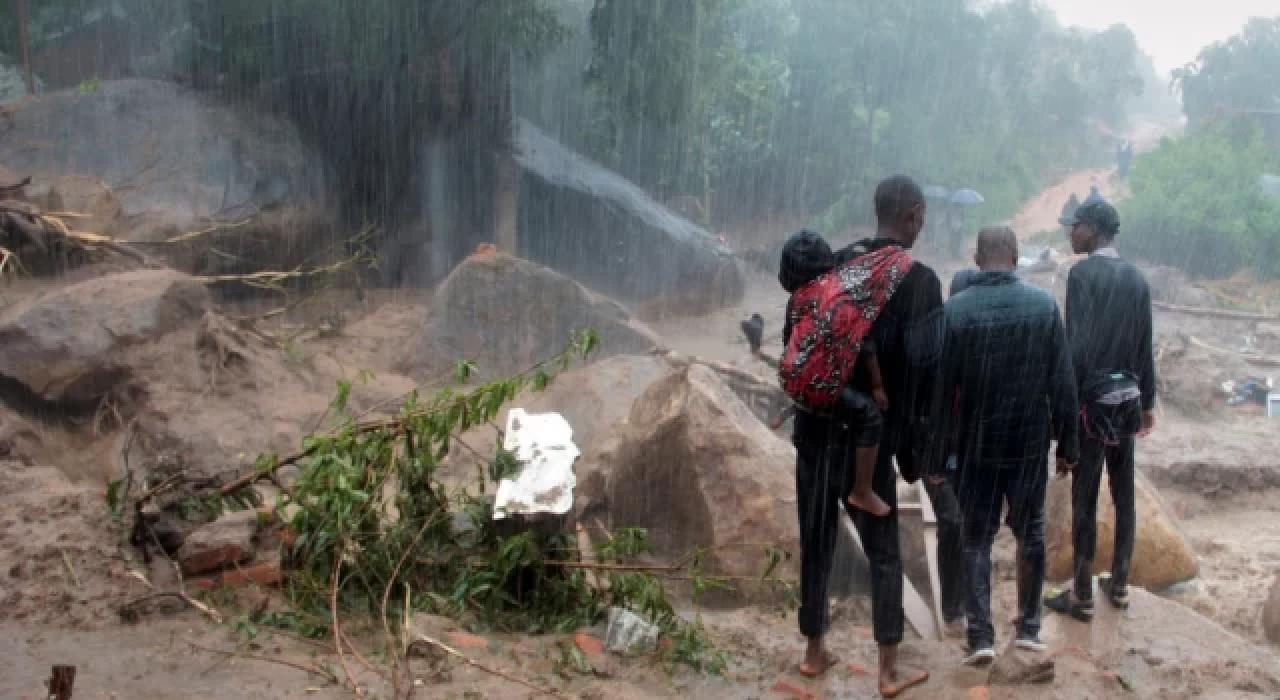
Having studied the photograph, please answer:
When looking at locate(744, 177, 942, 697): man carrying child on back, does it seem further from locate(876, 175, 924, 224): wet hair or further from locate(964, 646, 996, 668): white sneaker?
locate(964, 646, 996, 668): white sneaker

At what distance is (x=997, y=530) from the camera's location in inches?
145

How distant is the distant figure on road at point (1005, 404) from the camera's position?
3.51 meters

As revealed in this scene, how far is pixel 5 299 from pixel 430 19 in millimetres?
6925

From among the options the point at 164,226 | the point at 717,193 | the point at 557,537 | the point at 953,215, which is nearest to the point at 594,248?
the point at 164,226

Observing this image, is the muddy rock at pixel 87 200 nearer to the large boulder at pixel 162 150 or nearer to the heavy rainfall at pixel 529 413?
the heavy rainfall at pixel 529 413

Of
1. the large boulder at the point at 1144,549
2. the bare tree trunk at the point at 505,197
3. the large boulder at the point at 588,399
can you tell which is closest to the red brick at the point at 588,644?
the large boulder at the point at 1144,549

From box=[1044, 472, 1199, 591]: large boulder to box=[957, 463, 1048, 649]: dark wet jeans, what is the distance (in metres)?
1.89

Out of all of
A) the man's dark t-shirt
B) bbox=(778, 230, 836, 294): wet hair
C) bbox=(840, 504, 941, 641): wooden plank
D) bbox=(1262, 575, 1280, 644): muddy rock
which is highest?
bbox=(778, 230, 836, 294): wet hair

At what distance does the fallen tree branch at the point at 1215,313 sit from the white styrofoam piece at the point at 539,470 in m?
14.3

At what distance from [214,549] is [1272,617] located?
519 cm

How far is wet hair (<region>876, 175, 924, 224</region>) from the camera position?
10.6 feet

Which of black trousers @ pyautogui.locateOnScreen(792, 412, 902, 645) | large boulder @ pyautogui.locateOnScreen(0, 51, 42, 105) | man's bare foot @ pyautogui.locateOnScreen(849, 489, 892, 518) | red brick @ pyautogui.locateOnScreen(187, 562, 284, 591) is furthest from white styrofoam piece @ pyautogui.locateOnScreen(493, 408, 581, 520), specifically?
large boulder @ pyautogui.locateOnScreen(0, 51, 42, 105)

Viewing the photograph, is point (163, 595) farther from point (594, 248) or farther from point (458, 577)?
point (594, 248)

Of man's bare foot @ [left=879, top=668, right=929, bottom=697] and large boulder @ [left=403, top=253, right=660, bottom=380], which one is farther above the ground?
man's bare foot @ [left=879, top=668, right=929, bottom=697]
